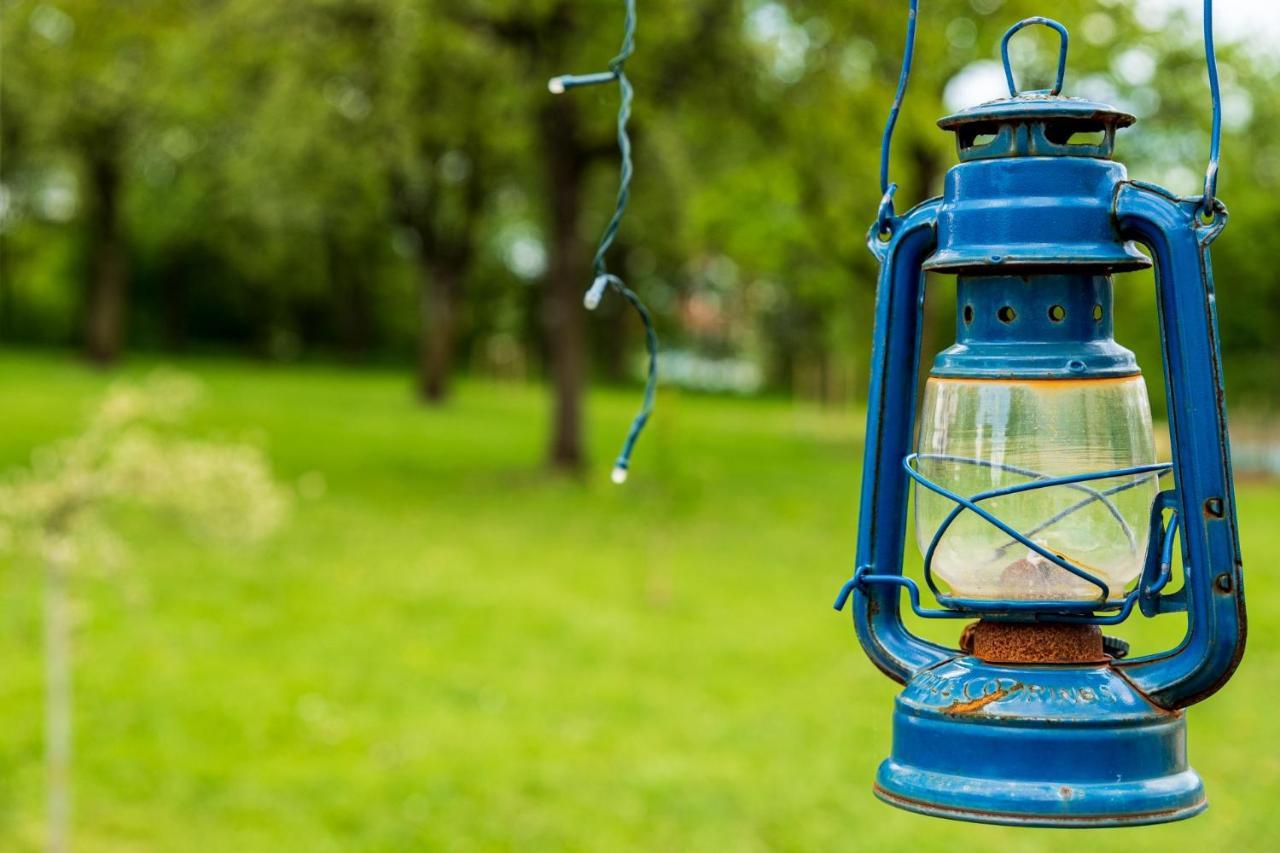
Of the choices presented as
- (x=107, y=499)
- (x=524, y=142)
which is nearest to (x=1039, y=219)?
(x=107, y=499)

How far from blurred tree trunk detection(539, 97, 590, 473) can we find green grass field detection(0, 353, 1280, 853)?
0.54m

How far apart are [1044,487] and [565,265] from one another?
17.6 m

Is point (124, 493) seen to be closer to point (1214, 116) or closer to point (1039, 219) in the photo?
point (1039, 219)

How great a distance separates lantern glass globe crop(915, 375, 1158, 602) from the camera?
1983 millimetres

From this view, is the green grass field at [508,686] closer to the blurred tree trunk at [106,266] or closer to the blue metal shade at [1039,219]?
the blue metal shade at [1039,219]

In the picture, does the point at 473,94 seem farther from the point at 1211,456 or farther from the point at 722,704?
the point at 1211,456

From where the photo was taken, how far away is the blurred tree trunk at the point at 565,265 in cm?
1930

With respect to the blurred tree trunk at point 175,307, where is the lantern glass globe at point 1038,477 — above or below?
below

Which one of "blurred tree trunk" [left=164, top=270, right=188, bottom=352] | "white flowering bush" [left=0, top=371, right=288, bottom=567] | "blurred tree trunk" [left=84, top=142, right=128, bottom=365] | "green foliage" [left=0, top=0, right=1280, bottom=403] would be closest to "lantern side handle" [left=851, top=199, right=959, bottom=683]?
"white flowering bush" [left=0, top=371, right=288, bottom=567]

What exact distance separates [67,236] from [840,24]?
1259 inches

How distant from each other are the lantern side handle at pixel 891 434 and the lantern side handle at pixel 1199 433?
281 millimetres

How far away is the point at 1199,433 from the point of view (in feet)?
6.00

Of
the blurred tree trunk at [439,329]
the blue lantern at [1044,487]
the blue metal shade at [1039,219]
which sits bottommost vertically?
the blue lantern at [1044,487]

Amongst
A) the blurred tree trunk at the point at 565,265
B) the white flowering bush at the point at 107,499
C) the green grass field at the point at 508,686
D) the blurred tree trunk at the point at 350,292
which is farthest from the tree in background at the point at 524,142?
the white flowering bush at the point at 107,499
